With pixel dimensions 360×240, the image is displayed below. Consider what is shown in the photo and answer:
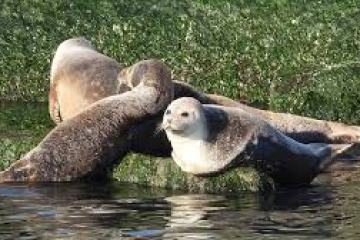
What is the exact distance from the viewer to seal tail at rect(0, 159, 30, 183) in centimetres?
1328

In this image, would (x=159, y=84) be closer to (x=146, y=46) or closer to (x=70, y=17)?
(x=146, y=46)

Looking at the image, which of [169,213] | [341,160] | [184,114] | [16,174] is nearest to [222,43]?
[341,160]

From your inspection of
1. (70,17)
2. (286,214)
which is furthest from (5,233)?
(70,17)

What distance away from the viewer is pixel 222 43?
771 inches

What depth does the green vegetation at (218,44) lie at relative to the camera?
17.1 metres

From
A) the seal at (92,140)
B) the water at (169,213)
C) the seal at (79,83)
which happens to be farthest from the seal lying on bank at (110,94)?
the water at (169,213)

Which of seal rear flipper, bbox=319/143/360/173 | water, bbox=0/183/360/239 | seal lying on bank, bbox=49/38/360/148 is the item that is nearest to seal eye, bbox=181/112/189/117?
water, bbox=0/183/360/239

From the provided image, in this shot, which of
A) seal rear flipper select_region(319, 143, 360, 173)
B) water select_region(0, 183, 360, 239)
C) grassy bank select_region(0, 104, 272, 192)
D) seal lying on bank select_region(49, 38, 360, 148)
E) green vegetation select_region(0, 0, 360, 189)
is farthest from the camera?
green vegetation select_region(0, 0, 360, 189)

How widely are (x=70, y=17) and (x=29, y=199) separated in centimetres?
846

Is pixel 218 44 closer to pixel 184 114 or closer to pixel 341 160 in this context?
pixel 341 160

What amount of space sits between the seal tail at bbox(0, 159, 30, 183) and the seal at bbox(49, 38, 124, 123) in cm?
173

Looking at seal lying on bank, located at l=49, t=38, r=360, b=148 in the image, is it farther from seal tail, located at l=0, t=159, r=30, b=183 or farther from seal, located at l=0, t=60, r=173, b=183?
seal tail, located at l=0, t=159, r=30, b=183

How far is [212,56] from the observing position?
19.2 metres

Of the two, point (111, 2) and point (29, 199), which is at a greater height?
point (111, 2)
